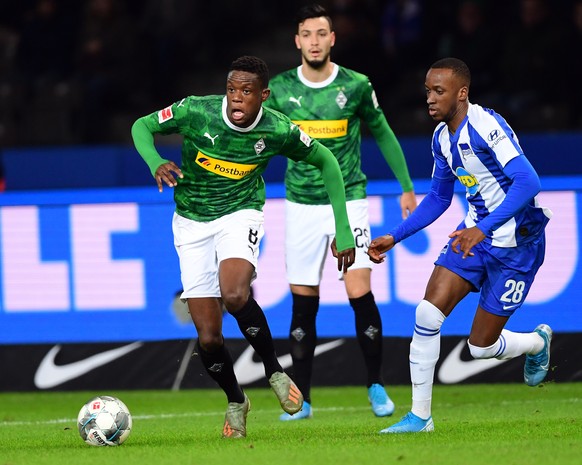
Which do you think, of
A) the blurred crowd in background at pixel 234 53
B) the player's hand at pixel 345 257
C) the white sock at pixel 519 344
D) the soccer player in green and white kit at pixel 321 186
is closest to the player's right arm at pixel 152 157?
the player's hand at pixel 345 257

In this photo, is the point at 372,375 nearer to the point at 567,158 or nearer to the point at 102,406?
the point at 102,406

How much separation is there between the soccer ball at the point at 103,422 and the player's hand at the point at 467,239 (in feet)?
6.09

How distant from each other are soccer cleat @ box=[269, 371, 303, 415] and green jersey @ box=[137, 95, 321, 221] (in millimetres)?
909

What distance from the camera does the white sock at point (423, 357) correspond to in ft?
22.3

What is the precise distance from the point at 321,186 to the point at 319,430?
5.82ft

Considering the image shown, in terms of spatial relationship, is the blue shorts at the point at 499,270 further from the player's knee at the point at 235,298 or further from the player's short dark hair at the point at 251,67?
the player's short dark hair at the point at 251,67

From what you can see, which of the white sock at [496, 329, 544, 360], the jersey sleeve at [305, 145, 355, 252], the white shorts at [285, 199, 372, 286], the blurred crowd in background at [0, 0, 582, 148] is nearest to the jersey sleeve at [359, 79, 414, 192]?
the white shorts at [285, 199, 372, 286]

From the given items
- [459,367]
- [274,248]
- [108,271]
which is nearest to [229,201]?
A: [274,248]

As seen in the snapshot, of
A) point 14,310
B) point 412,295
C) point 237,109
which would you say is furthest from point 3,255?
point 237,109

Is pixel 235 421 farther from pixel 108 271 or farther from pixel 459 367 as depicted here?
pixel 108 271

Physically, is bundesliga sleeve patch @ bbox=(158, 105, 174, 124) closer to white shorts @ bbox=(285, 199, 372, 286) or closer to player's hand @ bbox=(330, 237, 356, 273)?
player's hand @ bbox=(330, 237, 356, 273)

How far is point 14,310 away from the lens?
10039mm

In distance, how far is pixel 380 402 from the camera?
26.8ft

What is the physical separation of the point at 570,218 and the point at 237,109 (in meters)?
3.59
